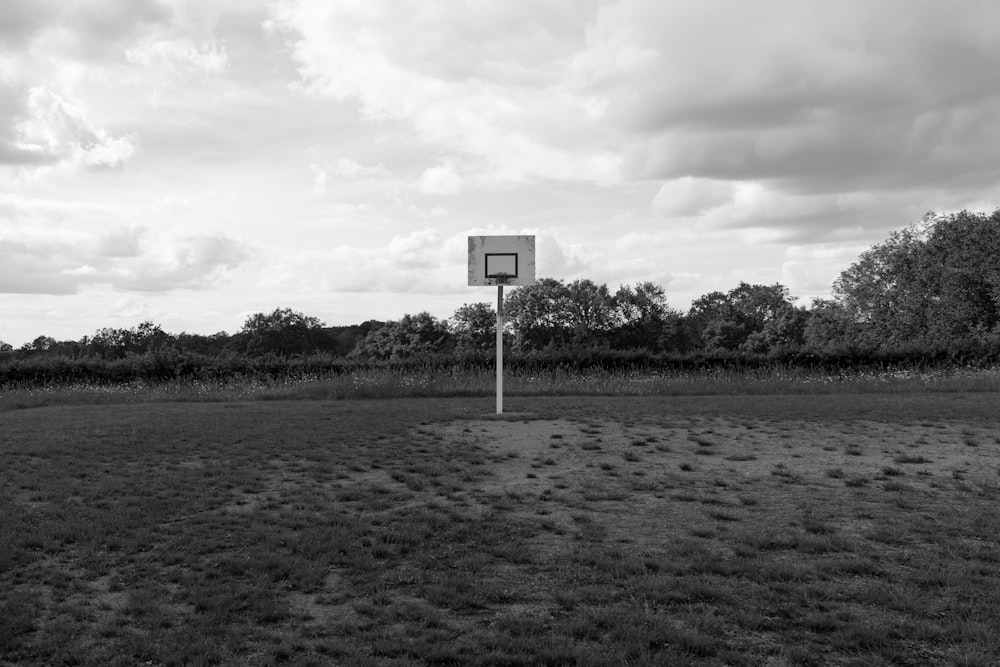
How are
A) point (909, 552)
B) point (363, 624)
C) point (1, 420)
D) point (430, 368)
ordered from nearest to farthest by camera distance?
1. point (363, 624)
2. point (909, 552)
3. point (1, 420)
4. point (430, 368)

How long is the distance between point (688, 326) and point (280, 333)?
40.8 meters

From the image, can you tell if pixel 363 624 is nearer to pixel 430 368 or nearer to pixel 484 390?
pixel 484 390

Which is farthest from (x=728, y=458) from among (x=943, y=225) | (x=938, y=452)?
(x=943, y=225)

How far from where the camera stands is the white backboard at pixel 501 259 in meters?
15.5

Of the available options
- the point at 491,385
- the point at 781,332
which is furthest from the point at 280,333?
the point at 491,385

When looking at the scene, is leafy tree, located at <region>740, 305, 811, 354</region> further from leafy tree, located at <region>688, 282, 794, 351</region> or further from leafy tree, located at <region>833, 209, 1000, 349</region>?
leafy tree, located at <region>833, 209, 1000, 349</region>

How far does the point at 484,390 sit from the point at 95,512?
13865mm

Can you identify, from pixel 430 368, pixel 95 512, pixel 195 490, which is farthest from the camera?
pixel 430 368

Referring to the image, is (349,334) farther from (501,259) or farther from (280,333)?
(501,259)

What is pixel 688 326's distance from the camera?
78000 mm

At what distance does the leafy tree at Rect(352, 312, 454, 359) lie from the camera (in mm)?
67812

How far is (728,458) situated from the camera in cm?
984

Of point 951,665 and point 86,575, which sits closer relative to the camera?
point 951,665

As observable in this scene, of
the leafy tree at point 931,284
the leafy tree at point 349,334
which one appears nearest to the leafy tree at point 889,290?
the leafy tree at point 931,284
